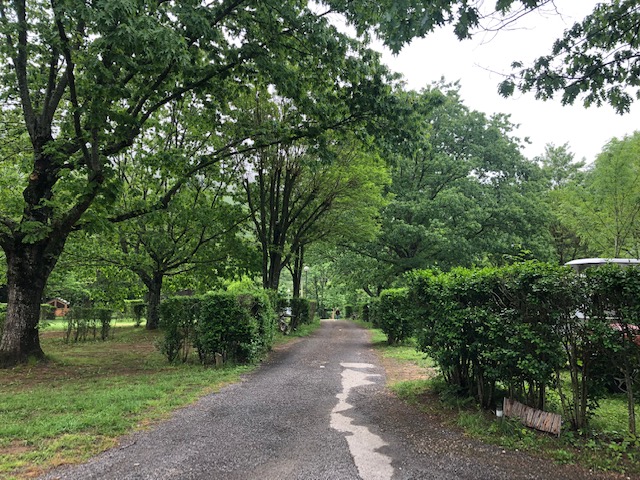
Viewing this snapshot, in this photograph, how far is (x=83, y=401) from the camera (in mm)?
5711

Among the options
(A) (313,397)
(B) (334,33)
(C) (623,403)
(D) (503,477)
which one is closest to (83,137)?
(B) (334,33)

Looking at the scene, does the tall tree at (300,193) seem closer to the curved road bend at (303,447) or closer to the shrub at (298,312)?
the shrub at (298,312)

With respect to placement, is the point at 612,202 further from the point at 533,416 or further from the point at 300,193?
the point at 533,416

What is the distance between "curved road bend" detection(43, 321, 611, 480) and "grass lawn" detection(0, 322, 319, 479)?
1.04 feet

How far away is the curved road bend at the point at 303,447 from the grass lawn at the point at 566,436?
8.4 inches

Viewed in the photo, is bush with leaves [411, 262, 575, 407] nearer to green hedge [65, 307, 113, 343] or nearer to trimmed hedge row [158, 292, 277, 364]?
trimmed hedge row [158, 292, 277, 364]

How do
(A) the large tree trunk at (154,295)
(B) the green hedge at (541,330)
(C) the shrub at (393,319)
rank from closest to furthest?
(B) the green hedge at (541,330) < (C) the shrub at (393,319) < (A) the large tree trunk at (154,295)

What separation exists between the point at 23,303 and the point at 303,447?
25.9 feet

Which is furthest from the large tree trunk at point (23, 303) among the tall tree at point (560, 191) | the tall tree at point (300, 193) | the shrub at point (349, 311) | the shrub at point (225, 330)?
the shrub at point (349, 311)

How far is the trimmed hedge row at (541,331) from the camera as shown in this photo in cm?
368

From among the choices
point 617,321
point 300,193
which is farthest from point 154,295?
point 617,321

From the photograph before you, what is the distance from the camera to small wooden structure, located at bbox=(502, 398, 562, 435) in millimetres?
4086

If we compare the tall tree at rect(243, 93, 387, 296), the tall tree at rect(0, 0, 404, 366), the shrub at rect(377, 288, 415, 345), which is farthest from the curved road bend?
the tall tree at rect(243, 93, 387, 296)

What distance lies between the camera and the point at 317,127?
9195mm
